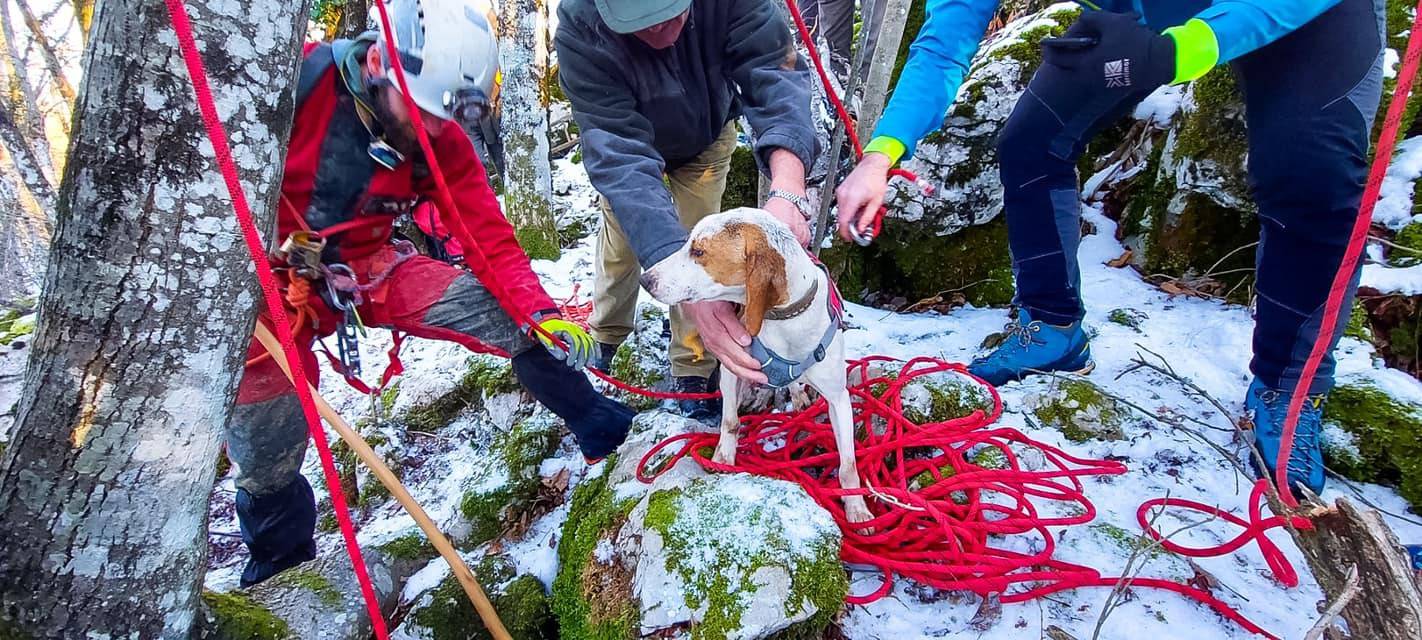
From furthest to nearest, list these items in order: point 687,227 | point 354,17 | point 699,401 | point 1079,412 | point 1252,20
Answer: point 354,17
point 687,227
point 699,401
point 1079,412
point 1252,20

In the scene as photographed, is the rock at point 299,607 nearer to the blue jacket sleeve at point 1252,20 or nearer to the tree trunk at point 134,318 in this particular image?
the tree trunk at point 134,318

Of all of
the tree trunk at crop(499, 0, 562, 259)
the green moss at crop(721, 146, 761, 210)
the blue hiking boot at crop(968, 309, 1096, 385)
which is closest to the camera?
the blue hiking boot at crop(968, 309, 1096, 385)

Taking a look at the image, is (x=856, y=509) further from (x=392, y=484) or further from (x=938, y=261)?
(x=938, y=261)

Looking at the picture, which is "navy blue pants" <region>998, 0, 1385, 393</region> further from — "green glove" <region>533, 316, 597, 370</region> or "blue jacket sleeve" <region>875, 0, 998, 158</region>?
"green glove" <region>533, 316, 597, 370</region>

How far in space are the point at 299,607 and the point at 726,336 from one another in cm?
169

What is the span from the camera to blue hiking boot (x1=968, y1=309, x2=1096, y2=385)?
9.97ft

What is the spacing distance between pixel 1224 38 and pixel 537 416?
10.7 feet

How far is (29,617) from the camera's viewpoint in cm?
140

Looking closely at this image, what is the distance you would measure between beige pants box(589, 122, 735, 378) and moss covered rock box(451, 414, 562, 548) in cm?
73

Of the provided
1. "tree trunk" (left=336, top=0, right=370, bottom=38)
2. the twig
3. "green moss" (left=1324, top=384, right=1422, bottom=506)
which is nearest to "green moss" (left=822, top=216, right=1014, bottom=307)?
"green moss" (left=1324, top=384, right=1422, bottom=506)

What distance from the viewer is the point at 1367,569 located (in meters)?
1.28

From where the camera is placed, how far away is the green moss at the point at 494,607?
8.09 feet

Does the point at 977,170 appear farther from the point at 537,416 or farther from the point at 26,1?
the point at 26,1

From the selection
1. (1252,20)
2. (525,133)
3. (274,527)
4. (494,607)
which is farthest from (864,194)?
(525,133)
